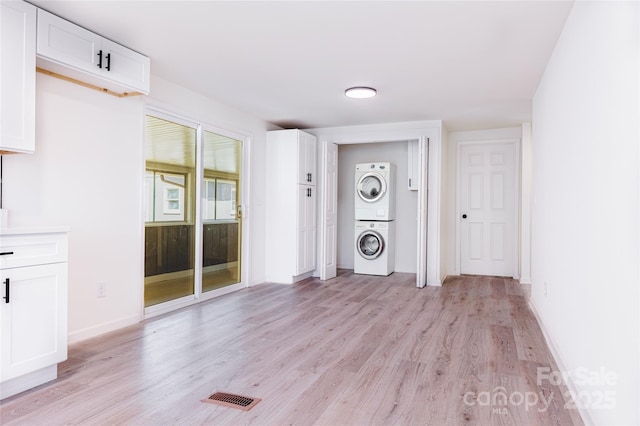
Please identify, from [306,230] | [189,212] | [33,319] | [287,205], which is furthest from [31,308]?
[306,230]

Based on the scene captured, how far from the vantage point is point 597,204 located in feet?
6.15

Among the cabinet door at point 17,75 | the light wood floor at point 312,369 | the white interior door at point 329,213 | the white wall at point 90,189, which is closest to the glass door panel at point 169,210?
the white wall at point 90,189

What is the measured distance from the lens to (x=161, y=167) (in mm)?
4039

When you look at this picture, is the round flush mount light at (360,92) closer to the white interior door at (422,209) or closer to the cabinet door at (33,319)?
the white interior door at (422,209)

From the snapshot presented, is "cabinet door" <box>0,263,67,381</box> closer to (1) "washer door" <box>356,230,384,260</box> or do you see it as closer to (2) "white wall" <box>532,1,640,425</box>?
(2) "white wall" <box>532,1,640,425</box>

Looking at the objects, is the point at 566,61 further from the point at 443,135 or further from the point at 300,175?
the point at 300,175

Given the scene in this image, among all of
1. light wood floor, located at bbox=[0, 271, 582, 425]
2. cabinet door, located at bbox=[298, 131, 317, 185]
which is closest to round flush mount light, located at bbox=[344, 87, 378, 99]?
cabinet door, located at bbox=[298, 131, 317, 185]

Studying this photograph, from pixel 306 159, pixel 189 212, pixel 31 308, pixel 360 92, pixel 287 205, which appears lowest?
pixel 31 308

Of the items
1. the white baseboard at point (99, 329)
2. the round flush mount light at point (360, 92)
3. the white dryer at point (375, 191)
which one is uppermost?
the round flush mount light at point (360, 92)

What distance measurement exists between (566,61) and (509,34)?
44 cm

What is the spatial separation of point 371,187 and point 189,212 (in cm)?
309

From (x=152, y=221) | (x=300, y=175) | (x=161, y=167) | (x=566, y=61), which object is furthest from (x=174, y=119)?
(x=566, y=61)

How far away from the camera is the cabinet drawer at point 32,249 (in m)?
2.14

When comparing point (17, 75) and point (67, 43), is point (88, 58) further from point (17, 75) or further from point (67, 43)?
point (17, 75)
